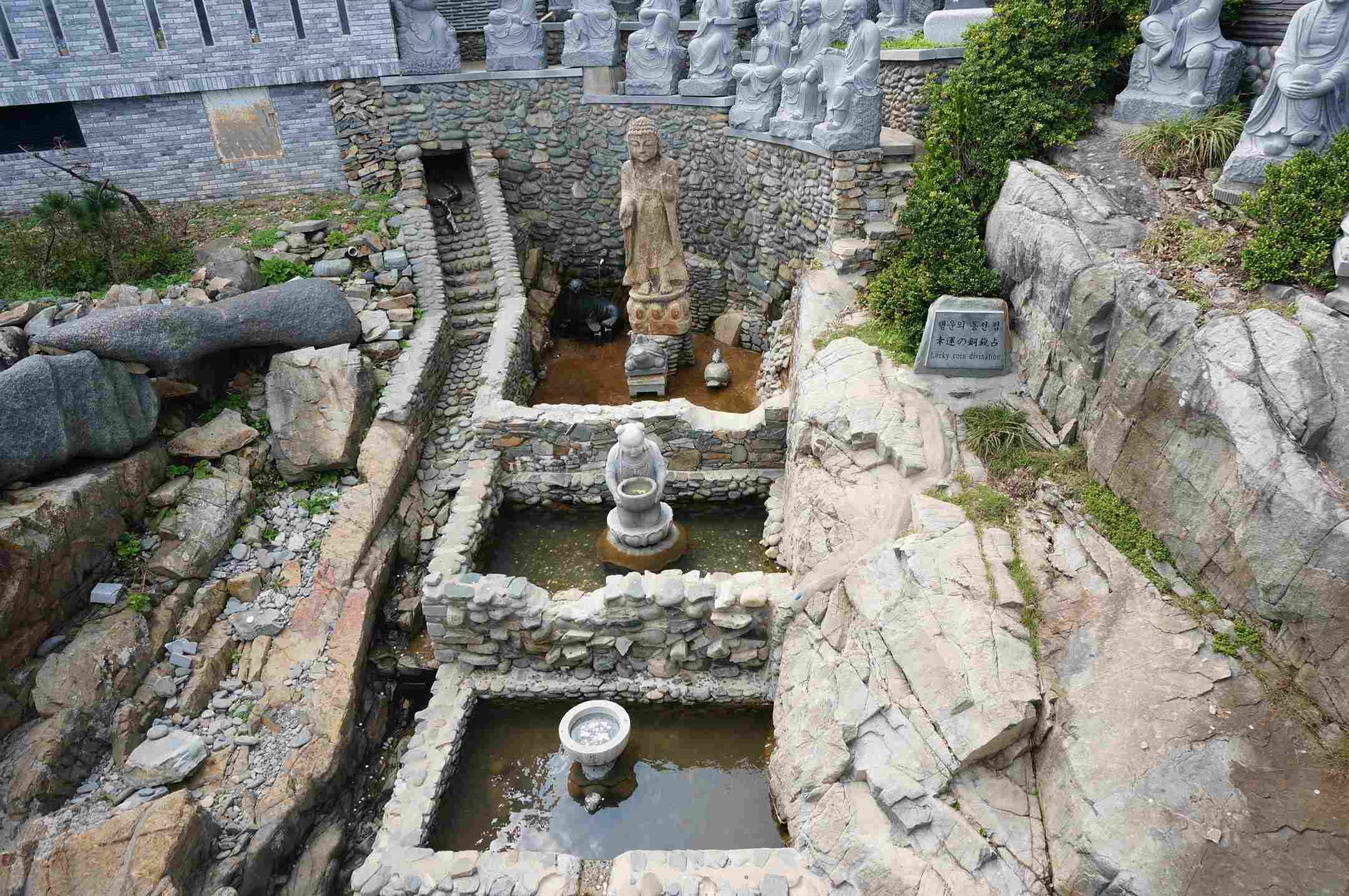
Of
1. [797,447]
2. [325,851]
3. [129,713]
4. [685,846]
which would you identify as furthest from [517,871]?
[797,447]

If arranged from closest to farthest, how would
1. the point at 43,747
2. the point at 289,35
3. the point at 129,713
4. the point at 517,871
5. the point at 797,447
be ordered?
the point at 517,871 < the point at 43,747 < the point at 129,713 < the point at 797,447 < the point at 289,35

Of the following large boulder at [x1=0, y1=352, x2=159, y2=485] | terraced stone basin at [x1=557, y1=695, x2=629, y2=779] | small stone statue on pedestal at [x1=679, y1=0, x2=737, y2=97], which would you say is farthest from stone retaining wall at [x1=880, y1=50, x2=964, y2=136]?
large boulder at [x1=0, y1=352, x2=159, y2=485]

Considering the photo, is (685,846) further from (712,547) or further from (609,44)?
(609,44)

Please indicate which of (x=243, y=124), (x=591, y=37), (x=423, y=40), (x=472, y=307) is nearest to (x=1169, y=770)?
(x=472, y=307)

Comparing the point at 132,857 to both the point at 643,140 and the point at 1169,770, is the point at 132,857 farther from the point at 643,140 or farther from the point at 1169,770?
the point at 643,140

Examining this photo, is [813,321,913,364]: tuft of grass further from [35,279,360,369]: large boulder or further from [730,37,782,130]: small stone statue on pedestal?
[35,279,360,369]: large boulder

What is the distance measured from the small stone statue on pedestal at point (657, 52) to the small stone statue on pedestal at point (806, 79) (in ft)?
9.43

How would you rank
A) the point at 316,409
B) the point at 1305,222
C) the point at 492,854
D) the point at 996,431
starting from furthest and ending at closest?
the point at 316,409, the point at 996,431, the point at 492,854, the point at 1305,222

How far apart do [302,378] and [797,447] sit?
264 inches

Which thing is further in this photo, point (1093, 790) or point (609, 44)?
point (609, 44)

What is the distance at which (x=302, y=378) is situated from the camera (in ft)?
34.1

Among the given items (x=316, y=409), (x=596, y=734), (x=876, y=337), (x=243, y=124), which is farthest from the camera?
(x=243, y=124)

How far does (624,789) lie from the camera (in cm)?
740

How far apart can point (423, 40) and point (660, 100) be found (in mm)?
4932
